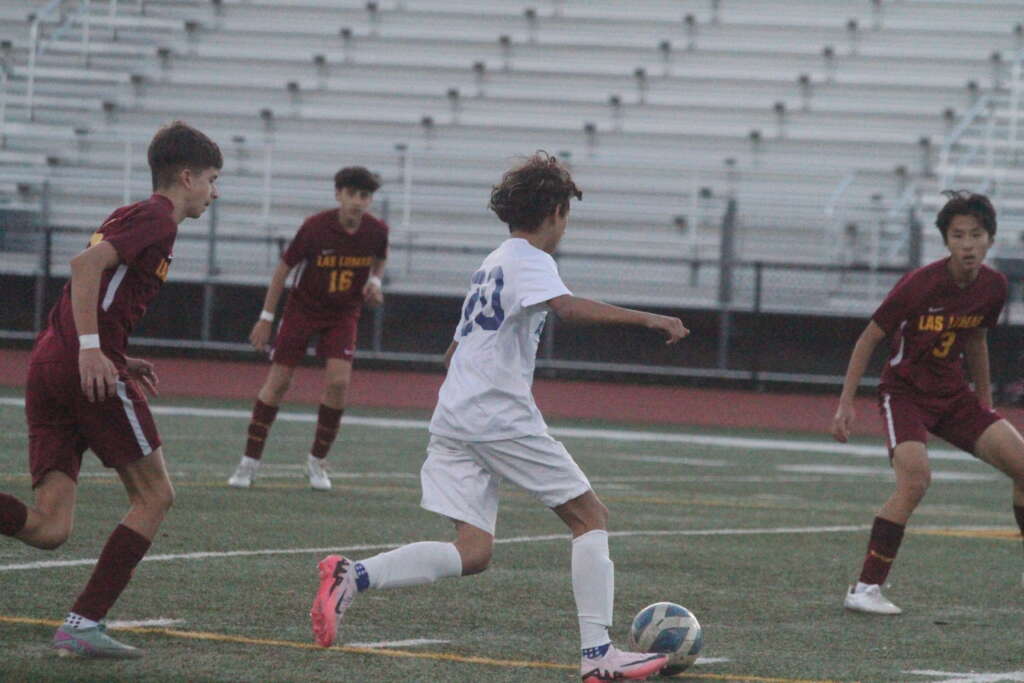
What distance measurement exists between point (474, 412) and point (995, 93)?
20230mm

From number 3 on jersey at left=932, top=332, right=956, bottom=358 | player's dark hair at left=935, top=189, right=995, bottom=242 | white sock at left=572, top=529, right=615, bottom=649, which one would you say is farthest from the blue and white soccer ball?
player's dark hair at left=935, top=189, right=995, bottom=242

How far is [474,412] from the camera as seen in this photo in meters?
5.26

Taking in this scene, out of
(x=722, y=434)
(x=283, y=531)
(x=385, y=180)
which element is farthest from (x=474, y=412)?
(x=385, y=180)

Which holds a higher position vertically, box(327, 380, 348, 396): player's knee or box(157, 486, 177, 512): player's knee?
box(157, 486, 177, 512): player's knee

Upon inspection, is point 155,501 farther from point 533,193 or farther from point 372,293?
point 372,293

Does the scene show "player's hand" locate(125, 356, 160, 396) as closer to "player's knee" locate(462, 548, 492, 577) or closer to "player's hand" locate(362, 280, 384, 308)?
"player's knee" locate(462, 548, 492, 577)

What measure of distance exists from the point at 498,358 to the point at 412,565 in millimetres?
655

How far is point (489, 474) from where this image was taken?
17.6 feet

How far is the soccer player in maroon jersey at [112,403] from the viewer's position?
5.34m

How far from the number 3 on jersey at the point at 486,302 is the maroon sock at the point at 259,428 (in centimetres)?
579

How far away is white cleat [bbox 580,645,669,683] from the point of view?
507 cm

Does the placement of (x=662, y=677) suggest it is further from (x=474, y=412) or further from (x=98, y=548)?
(x=98, y=548)

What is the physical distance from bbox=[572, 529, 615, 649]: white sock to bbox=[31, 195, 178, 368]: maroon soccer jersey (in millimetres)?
1537

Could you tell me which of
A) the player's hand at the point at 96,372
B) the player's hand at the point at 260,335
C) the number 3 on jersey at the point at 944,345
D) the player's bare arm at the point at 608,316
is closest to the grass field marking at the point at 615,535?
the player's hand at the point at 96,372
